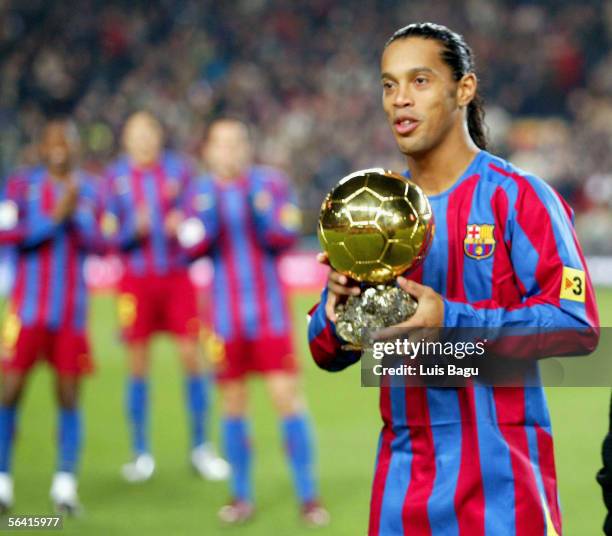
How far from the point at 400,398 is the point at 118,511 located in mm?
3517

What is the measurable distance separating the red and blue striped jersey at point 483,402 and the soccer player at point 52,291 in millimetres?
3422

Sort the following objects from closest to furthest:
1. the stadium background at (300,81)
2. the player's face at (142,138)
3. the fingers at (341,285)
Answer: the fingers at (341,285) → the player's face at (142,138) → the stadium background at (300,81)

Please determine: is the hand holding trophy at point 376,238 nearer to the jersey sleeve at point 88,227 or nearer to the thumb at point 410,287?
the thumb at point 410,287

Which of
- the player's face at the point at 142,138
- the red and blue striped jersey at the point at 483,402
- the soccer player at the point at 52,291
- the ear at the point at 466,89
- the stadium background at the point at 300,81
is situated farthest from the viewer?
the stadium background at the point at 300,81

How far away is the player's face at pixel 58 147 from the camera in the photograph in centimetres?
564

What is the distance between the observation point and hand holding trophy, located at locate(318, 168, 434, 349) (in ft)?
6.91

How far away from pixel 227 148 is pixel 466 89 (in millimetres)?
3350

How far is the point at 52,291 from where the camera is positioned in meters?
5.76

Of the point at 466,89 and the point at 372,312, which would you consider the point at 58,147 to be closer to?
the point at 466,89

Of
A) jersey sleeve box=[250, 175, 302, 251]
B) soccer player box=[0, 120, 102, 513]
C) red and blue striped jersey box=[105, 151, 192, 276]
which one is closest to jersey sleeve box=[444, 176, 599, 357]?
jersey sleeve box=[250, 175, 302, 251]

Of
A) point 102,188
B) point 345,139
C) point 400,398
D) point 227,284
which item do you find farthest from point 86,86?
point 400,398

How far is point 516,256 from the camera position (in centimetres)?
235

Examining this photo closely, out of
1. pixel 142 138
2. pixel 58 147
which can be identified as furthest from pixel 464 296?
pixel 142 138

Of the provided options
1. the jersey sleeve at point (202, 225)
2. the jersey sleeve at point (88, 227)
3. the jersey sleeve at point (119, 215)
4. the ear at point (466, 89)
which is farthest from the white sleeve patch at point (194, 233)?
the ear at point (466, 89)
